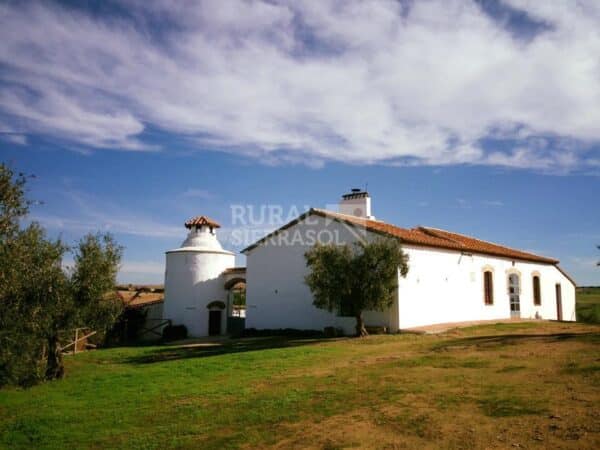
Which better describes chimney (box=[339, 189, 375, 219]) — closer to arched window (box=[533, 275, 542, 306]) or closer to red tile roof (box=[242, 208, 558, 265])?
red tile roof (box=[242, 208, 558, 265])

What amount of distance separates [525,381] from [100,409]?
10166 mm

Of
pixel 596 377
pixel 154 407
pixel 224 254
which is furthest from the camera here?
pixel 224 254

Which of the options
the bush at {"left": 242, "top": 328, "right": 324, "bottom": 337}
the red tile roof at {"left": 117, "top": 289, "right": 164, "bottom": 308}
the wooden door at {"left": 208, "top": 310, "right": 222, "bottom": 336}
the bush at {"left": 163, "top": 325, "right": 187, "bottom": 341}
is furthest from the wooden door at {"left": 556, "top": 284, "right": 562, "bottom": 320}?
the red tile roof at {"left": 117, "top": 289, "right": 164, "bottom": 308}

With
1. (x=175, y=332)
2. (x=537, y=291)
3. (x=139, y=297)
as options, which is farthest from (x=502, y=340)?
(x=139, y=297)

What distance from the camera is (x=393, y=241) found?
2139cm

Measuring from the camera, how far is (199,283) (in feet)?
97.6

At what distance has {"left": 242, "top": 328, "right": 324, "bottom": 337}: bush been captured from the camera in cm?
2453

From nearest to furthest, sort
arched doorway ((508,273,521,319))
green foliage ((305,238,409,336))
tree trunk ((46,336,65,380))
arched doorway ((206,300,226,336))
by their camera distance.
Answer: tree trunk ((46,336,65,380)) < green foliage ((305,238,409,336)) < arched doorway ((508,273,521,319)) < arched doorway ((206,300,226,336))

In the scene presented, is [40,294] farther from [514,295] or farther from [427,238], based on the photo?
[514,295]

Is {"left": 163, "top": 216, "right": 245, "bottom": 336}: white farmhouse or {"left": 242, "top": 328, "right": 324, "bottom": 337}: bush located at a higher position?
{"left": 163, "top": 216, "right": 245, "bottom": 336}: white farmhouse

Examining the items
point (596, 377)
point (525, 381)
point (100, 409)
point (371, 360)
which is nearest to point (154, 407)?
point (100, 409)

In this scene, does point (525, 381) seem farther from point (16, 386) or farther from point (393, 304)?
point (16, 386)

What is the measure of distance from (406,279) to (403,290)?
1.91 feet

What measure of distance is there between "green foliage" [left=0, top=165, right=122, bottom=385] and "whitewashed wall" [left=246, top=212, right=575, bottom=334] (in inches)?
396
